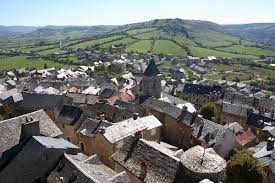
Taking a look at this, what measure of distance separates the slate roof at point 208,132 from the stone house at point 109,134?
8.01 m

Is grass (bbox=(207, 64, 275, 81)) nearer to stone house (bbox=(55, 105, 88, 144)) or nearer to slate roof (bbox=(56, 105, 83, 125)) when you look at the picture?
slate roof (bbox=(56, 105, 83, 125))

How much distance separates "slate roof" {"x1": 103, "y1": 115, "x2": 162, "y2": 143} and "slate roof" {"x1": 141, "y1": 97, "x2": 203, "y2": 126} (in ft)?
30.9

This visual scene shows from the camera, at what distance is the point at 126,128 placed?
1938 inches

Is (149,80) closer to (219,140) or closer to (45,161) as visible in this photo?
(219,140)

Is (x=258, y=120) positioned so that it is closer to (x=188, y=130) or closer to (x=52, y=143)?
(x=188, y=130)

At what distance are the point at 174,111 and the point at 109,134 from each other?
897 inches

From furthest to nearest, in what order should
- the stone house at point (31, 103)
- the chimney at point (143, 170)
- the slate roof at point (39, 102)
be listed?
the slate roof at point (39, 102) → the stone house at point (31, 103) → the chimney at point (143, 170)

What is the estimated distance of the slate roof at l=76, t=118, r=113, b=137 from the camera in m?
49.5

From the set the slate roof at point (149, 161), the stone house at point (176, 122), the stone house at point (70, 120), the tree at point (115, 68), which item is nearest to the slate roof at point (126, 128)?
the slate roof at point (149, 161)

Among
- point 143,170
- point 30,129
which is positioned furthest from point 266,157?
point 30,129

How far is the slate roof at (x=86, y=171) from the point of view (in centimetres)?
2945

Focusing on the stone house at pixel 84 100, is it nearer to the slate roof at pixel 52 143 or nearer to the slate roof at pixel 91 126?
the slate roof at pixel 91 126

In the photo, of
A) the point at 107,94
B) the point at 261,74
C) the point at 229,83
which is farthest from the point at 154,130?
the point at 261,74

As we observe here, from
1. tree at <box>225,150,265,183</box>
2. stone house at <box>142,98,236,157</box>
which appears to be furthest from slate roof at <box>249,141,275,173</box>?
tree at <box>225,150,265,183</box>
